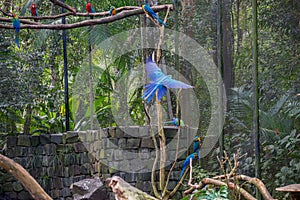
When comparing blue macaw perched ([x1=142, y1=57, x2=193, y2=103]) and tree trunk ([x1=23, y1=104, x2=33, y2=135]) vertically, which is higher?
blue macaw perched ([x1=142, y1=57, x2=193, y2=103])

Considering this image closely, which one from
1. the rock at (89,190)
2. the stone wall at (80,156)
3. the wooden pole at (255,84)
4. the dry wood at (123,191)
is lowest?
the rock at (89,190)

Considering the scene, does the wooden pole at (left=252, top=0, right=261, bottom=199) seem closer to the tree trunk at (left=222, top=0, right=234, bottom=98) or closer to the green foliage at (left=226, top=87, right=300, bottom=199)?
the green foliage at (left=226, top=87, right=300, bottom=199)

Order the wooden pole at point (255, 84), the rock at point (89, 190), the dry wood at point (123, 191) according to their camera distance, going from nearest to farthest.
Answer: the dry wood at point (123, 191) → the wooden pole at point (255, 84) → the rock at point (89, 190)

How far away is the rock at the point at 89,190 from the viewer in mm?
4789

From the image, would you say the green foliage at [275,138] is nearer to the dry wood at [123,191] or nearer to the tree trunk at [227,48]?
the tree trunk at [227,48]

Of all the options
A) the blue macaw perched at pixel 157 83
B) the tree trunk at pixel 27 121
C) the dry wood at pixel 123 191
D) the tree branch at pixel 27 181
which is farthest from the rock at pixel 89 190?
the blue macaw perched at pixel 157 83

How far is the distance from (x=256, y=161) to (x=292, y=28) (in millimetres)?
841

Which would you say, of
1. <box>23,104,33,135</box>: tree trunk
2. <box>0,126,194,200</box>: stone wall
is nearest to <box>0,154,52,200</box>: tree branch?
<box>0,126,194,200</box>: stone wall

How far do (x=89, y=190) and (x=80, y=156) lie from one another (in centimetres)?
90

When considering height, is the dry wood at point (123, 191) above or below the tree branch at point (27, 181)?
below

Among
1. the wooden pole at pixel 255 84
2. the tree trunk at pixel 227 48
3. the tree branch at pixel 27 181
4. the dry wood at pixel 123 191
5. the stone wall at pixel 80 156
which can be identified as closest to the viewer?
the tree branch at pixel 27 181

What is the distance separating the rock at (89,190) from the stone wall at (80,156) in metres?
0.28

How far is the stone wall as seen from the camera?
16.7 feet

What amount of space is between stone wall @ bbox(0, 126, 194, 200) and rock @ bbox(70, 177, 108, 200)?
281 mm
